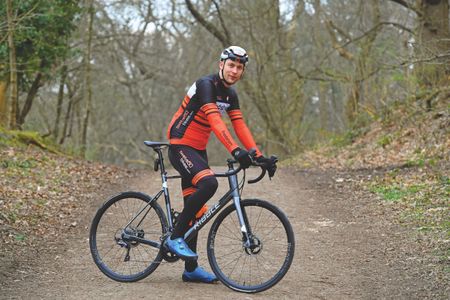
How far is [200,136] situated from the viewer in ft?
19.8

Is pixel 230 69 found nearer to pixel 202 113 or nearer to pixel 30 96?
pixel 202 113

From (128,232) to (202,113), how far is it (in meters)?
1.36

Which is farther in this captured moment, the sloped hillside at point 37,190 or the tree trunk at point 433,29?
the tree trunk at point 433,29

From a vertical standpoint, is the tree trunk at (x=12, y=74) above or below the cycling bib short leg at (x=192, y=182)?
above

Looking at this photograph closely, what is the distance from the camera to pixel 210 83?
583cm

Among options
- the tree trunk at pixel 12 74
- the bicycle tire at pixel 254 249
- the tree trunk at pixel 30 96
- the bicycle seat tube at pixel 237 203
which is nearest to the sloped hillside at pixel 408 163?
the bicycle tire at pixel 254 249

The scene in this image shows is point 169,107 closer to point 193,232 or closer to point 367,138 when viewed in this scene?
point 367,138

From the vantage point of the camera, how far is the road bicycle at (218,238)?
5.73 metres

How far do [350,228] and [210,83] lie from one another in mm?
3817

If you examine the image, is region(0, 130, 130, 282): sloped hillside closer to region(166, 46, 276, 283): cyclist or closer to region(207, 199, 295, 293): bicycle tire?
region(166, 46, 276, 283): cyclist

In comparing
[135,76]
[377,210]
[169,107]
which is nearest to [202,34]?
[135,76]

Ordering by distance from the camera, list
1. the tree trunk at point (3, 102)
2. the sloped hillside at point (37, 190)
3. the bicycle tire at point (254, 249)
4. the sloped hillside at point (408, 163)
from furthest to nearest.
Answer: the tree trunk at point (3, 102) < the sloped hillside at point (408, 163) < the sloped hillside at point (37, 190) < the bicycle tire at point (254, 249)

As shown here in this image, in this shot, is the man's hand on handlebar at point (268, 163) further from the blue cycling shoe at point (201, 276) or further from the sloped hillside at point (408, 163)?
the sloped hillside at point (408, 163)

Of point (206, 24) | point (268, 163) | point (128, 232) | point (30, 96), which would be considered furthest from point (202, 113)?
point (206, 24)
